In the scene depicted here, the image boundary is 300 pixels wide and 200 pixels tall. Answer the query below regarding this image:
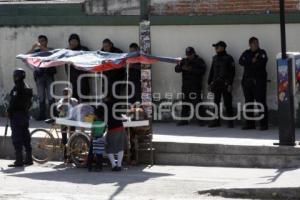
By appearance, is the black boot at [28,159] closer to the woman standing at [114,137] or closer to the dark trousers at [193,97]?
the woman standing at [114,137]

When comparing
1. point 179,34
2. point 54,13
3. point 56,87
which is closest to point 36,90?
point 56,87

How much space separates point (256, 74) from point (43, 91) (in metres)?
5.56

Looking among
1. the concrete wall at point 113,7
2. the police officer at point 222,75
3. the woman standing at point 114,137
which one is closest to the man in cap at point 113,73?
the concrete wall at point 113,7

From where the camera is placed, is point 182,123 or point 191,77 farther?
point 182,123

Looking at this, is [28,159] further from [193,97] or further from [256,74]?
[256,74]

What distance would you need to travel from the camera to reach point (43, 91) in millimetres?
19859

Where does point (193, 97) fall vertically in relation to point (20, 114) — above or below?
below

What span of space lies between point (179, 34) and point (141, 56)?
127 inches

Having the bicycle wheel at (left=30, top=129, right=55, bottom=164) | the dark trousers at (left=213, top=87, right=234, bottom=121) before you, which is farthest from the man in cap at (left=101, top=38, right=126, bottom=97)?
the bicycle wheel at (left=30, top=129, right=55, bottom=164)

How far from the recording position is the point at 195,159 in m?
15.2

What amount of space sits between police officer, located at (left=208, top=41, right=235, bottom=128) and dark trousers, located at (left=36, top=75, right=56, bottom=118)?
4227mm

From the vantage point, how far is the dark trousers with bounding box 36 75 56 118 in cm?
1980

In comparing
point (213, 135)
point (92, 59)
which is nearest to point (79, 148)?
point (92, 59)

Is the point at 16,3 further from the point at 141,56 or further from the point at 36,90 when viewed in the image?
the point at 141,56
